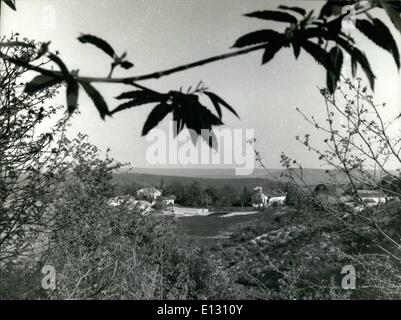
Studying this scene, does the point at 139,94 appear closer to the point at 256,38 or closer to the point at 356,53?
the point at 256,38

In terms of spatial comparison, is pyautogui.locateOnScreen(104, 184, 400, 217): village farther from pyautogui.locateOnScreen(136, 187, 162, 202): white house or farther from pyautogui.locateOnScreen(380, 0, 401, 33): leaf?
pyautogui.locateOnScreen(380, 0, 401, 33): leaf

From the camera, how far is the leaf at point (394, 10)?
0.74 metres

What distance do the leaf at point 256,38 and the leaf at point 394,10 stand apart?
0.67 feet

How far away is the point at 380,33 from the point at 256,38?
0.79ft

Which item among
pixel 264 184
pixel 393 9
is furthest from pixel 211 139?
pixel 264 184

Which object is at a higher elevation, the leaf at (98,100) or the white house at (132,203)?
the leaf at (98,100)

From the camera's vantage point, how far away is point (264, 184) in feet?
14.5

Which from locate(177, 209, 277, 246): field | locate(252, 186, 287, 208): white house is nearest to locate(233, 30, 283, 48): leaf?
locate(252, 186, 287, 208): white house

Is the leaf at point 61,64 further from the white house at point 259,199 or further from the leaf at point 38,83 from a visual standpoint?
the white house at point 259,199

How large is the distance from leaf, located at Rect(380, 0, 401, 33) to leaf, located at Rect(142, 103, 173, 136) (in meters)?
0.46

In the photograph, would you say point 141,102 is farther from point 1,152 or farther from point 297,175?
point 297,175

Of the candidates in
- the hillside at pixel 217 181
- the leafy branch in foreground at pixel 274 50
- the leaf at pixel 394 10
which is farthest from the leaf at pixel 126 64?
the hillside at pixel 217 181

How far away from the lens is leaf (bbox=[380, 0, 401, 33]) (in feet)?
2.41
